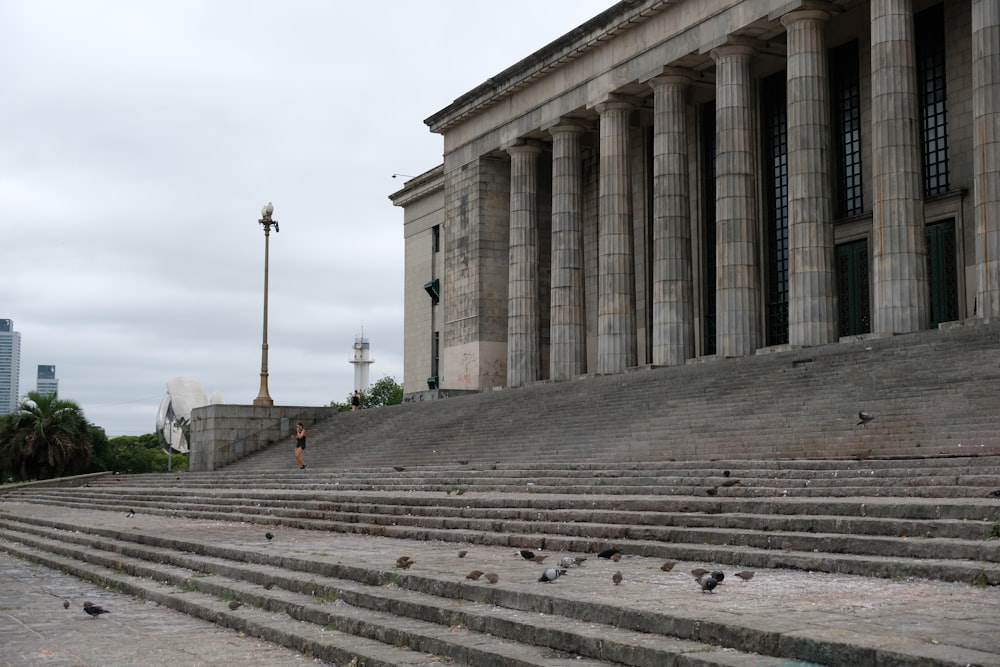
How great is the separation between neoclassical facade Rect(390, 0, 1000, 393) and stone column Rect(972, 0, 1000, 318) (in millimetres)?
40

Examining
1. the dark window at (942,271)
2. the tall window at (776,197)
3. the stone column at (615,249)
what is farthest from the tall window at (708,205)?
the dark window at (942,271)

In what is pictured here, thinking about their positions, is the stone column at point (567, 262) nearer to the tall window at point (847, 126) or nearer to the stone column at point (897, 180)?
the tall window at point (847, 126)

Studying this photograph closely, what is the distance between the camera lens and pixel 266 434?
3766 cm

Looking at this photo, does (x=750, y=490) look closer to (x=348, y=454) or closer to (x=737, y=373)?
(x=737, y=373)

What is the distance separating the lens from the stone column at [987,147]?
75.5ft

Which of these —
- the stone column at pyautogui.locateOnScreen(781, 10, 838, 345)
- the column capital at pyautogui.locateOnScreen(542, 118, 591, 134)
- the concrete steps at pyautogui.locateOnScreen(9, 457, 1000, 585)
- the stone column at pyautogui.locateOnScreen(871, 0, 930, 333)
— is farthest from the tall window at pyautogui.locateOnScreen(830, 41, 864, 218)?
the concrete steps at pyautogui.locateOnScreen(9, 457, 1000, 585)

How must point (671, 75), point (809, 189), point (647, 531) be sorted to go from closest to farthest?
point (647, 531)
point (809, 189)
point (671, 75)

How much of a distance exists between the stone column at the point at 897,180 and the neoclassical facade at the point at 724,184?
0.15ft

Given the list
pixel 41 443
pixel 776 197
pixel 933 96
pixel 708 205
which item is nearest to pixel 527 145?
pixel 708 205

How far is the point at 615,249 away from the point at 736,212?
528 cm

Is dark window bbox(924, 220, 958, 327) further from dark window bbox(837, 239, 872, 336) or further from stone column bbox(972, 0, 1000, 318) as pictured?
stone column bbox(972, 0, 1000, 318)

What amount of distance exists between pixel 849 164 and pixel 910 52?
5.70 metres

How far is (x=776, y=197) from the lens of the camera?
108ft

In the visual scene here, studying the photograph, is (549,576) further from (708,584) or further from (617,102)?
(617,102)
